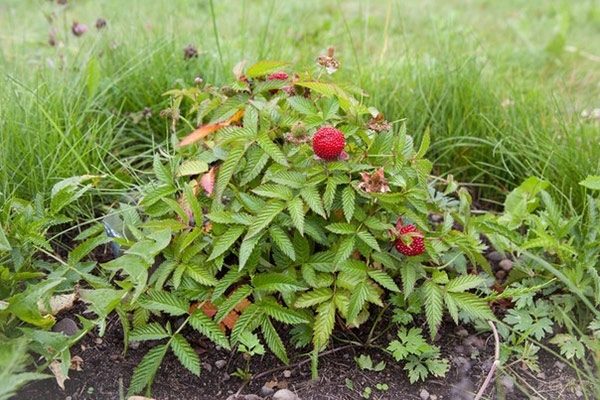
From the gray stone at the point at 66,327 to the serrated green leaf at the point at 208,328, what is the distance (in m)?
0.33

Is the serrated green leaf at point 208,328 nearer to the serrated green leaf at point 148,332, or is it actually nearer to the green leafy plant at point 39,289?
the serrated green leaf at point 148,332

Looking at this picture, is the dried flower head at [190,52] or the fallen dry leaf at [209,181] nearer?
the fallen dry leaf at [209,181]

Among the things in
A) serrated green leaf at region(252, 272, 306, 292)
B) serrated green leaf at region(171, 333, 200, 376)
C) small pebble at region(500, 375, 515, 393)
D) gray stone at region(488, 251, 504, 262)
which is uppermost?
serrated green leaf at region(252, 272, 306, 292)

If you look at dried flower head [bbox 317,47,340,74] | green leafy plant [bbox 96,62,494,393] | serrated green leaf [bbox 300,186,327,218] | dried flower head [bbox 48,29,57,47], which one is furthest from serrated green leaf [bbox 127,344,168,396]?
dried flower head [bbox 48,29,57,47]

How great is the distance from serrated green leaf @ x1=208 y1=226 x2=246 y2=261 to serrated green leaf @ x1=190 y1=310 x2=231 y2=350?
0.14 meters

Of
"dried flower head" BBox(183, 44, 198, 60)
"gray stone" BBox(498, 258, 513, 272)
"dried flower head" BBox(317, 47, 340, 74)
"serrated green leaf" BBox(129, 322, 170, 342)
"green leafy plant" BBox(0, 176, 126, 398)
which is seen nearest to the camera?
"green leafy plant" BBox(0, 176, 126, 398)

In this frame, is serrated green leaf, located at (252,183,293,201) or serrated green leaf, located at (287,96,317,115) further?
serrated green leaf, located at (287,96,317,115)

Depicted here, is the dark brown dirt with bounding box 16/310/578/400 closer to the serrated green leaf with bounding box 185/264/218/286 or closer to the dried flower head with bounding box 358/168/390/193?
the serrated green leaf with bounding box 185/264/218/286

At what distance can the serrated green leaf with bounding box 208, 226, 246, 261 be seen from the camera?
180 centimetres

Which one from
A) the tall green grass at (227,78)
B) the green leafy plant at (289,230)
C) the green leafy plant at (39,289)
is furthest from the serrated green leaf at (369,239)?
the tall green grass at (227,78)

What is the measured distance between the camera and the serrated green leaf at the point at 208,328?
178 centimetres

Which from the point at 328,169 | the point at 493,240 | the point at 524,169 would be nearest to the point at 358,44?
the point at 524,169

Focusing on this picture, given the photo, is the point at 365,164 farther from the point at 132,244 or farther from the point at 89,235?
the point at 89,235

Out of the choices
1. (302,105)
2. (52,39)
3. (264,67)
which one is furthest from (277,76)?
(52,39)
